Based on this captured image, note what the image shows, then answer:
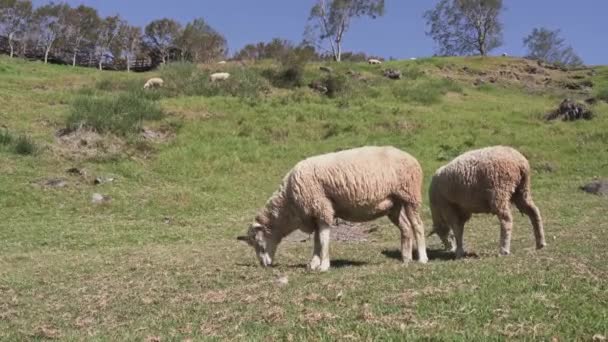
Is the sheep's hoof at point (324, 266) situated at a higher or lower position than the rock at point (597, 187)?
lower

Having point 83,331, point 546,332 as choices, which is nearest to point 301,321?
point 546,332

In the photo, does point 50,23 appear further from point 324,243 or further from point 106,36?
point 324,243

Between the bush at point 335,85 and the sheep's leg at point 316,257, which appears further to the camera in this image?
the bush at point 335,85

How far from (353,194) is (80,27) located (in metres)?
82.0

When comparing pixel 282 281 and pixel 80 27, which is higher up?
pixel 80 27

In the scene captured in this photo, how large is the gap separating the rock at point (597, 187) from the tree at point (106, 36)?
75.0 meters

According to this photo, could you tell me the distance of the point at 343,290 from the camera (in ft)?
27.5

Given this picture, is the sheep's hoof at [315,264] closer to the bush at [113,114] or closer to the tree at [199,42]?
the bush at [113,114]

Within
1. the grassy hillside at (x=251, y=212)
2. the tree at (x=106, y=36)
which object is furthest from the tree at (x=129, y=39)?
the grassy hillside at (x=251, y=212)

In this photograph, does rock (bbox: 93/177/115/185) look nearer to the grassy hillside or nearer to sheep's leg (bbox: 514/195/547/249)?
the grassy hillside

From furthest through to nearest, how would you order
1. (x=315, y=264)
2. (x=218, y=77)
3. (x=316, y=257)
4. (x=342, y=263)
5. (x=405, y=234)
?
1. (x=218, y=77)
2. (x=342, y=263)
3. (x=405, y=234)
4. (x=316, y=257)
5. (x=315, y=264)

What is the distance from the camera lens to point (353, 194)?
11836 mm

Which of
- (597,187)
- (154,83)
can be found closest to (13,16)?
(154,83)

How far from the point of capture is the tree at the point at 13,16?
80.2 m
